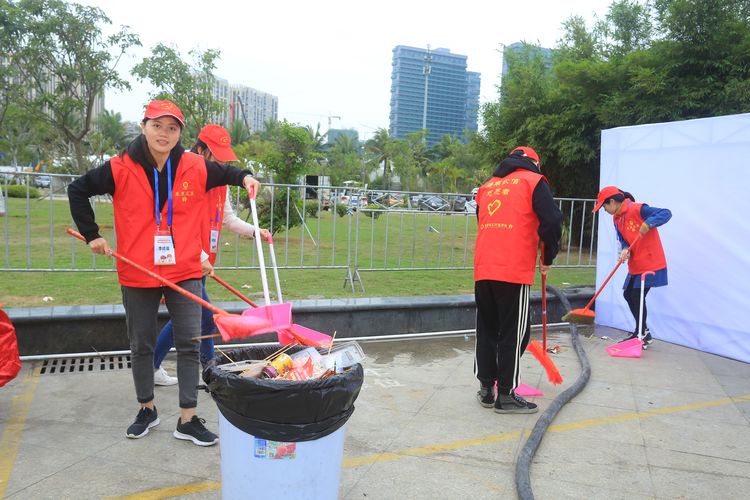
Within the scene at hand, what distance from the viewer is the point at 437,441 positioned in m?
3.42

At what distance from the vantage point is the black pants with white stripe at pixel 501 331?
3879 millimetres

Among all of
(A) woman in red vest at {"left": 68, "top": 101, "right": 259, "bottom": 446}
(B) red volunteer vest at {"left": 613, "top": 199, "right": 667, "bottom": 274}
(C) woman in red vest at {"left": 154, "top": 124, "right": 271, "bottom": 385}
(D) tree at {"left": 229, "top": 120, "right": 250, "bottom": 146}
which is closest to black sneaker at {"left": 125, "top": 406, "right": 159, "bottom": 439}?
(A) woman in red vest at {"left": 68, "top": 101, "right": 259, "bottom": 446}

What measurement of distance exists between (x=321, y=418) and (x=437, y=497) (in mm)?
947

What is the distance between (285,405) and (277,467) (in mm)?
237

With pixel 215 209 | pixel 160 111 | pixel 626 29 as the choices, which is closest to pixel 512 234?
pixel 215 209

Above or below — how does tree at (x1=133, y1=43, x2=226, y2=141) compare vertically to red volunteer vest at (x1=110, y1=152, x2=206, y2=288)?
above

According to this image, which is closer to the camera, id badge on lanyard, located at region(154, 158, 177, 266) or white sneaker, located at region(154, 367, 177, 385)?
id badge on lanyard, located at region(154, 158, 177, 266)

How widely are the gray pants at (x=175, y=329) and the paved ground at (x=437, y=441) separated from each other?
13.0 inches

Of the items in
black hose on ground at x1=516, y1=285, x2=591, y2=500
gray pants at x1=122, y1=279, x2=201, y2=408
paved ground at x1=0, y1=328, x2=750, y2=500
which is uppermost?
gray pants at x1=122, y1=279, x2=201, y2=408

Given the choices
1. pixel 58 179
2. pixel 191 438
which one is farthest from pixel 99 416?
pixel 58 179

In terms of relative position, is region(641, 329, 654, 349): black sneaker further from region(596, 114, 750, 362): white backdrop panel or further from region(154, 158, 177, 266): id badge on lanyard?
region(154, 158, 177, 266): id badge on lanyard

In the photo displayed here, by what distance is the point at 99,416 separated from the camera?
3.59 metres

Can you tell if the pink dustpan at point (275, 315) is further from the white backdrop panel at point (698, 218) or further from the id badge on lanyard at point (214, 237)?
the white backdrop panel at point (698, 218)

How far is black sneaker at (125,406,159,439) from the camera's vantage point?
328cm
